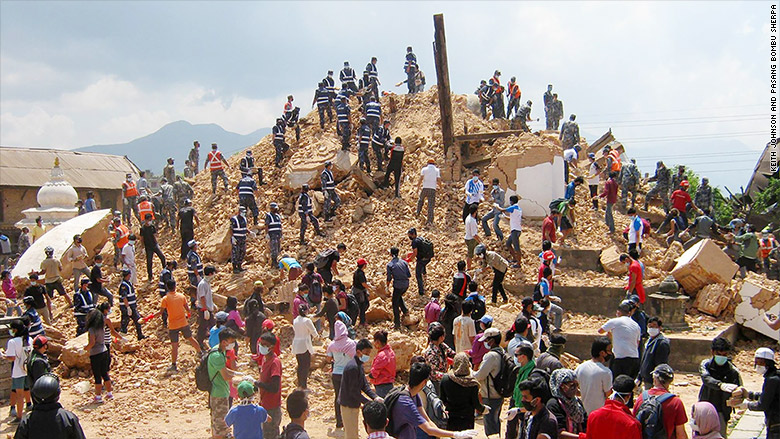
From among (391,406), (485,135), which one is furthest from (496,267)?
(391,406)

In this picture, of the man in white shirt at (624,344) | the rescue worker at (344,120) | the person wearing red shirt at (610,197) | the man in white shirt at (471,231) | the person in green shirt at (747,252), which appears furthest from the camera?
the rescue worker at (344,120)

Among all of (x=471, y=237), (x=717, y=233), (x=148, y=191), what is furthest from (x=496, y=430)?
(x=148, y=191)

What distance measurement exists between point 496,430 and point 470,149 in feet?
38.4

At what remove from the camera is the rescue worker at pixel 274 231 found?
12.8 meters

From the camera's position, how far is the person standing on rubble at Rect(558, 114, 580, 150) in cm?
1877

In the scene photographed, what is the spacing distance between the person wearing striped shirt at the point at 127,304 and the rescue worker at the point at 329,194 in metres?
5.05

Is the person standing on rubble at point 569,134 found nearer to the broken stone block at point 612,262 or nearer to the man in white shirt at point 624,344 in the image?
the broken stone block at point 612,262

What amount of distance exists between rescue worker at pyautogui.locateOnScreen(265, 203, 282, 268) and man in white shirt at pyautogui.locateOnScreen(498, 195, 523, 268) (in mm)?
4776

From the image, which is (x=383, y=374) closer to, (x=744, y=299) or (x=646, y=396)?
(x=646, y=396)

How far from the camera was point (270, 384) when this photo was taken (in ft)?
20.8

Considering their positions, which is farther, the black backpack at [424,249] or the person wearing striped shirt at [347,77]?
the person wearing striped shirt at [347,77]

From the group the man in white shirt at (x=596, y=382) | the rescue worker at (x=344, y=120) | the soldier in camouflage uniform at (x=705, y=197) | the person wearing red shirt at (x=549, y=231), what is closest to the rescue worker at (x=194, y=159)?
the rescue worker at (x=344, y=120)

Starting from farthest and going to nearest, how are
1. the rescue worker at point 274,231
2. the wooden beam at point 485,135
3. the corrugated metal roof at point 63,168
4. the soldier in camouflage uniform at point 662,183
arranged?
the corrugated metal roof at point 63,168 < the wooden beam at point 485,135 < the soldier in camouflage uniform at point 662,183 < the rescue worker at point 274,231

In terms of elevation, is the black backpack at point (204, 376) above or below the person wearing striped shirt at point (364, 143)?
below
